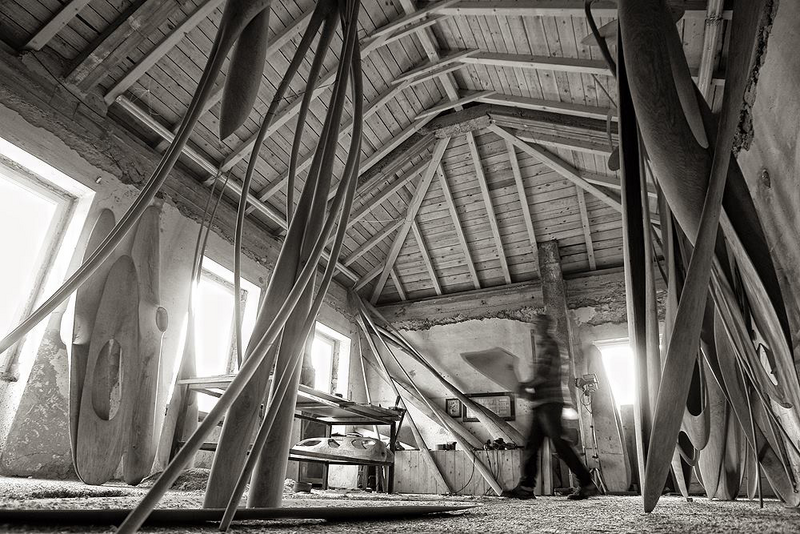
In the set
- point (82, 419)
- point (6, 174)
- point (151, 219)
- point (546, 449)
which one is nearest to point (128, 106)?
point (6, 174)

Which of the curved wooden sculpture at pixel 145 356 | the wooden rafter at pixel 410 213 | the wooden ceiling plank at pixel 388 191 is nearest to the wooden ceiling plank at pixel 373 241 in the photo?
the wooden rafter at pixel 410 213

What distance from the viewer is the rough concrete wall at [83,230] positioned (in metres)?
3.44

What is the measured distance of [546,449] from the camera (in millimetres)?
5848

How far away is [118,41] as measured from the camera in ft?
12.9

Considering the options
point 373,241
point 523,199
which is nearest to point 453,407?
point 373,241

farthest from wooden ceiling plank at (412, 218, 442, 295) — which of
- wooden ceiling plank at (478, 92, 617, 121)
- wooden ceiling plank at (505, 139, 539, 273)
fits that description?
wooden ceiling plank at (478, 92, 617, 121)

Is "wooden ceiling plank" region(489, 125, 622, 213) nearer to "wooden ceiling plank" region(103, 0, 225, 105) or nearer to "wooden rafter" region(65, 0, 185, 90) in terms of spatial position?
"wooden ceiling plank" region(103, 0, 225, 105)

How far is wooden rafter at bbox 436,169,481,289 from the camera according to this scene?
21.9ft

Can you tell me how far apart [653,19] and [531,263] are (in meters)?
7.06

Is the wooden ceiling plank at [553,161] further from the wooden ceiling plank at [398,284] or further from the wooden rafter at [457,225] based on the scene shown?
the wooden ceiling plank at [398,284]

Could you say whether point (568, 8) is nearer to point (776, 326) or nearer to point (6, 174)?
point (776, 326)

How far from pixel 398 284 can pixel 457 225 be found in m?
1.71

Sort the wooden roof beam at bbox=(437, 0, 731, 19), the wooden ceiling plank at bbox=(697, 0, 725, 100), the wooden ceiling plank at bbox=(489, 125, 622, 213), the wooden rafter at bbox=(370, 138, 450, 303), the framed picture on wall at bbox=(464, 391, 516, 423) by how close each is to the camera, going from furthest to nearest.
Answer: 1. the framed picture on wall at bbox=(464, 391, 516, 423)
2. the wooden rafter at bbox=(370, 138, 450, 303)
3. the wooden ceiling plank at bbox=(489, 125, 622, 213)
4. the wooden roof beam at bbox=(437, 0, 731, 19)
5. the wooden ceiling plank at bbox=(697, 0, 725, 100)

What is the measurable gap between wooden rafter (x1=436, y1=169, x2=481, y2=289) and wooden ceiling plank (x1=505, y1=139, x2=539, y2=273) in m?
0.96
